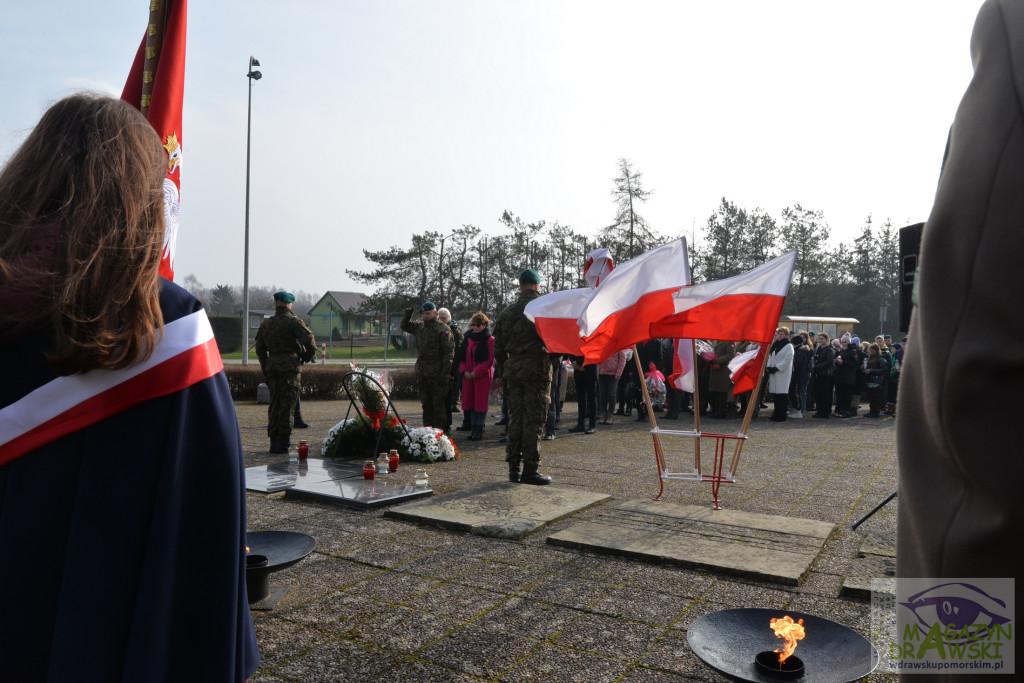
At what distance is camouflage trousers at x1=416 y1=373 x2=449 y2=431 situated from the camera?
10891mm

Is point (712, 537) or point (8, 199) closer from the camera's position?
point (8, 199)

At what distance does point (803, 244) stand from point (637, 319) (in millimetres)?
51698

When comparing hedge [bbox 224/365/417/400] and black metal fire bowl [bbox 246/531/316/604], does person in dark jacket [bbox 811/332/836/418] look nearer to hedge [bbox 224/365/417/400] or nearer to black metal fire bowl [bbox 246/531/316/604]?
hedge [bbox 224/365/417/400]

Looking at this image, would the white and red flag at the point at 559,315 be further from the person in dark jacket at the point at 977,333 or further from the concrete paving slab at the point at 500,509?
the person in dark jacket at the point at 977,333

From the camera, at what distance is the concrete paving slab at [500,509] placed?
551cm

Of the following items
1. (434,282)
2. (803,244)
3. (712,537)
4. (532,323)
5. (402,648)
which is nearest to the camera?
(402,648)

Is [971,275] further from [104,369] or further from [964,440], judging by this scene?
[104,369]

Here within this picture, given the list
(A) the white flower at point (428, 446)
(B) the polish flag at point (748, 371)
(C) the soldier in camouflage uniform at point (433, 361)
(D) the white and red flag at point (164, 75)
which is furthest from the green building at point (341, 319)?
A: (D) the white and red flag at point (164, 75)

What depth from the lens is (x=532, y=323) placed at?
7.92m

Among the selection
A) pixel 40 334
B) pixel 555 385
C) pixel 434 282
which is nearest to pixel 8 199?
pixel 40 334

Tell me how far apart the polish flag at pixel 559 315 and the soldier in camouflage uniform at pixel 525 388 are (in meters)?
0.64

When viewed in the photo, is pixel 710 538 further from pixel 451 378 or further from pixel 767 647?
pixel 451 378

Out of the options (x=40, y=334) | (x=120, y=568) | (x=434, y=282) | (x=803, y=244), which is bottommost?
(x=120, y=568)

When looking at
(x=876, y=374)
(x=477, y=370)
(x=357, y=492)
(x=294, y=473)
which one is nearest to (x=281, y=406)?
(x=294, y=473)
